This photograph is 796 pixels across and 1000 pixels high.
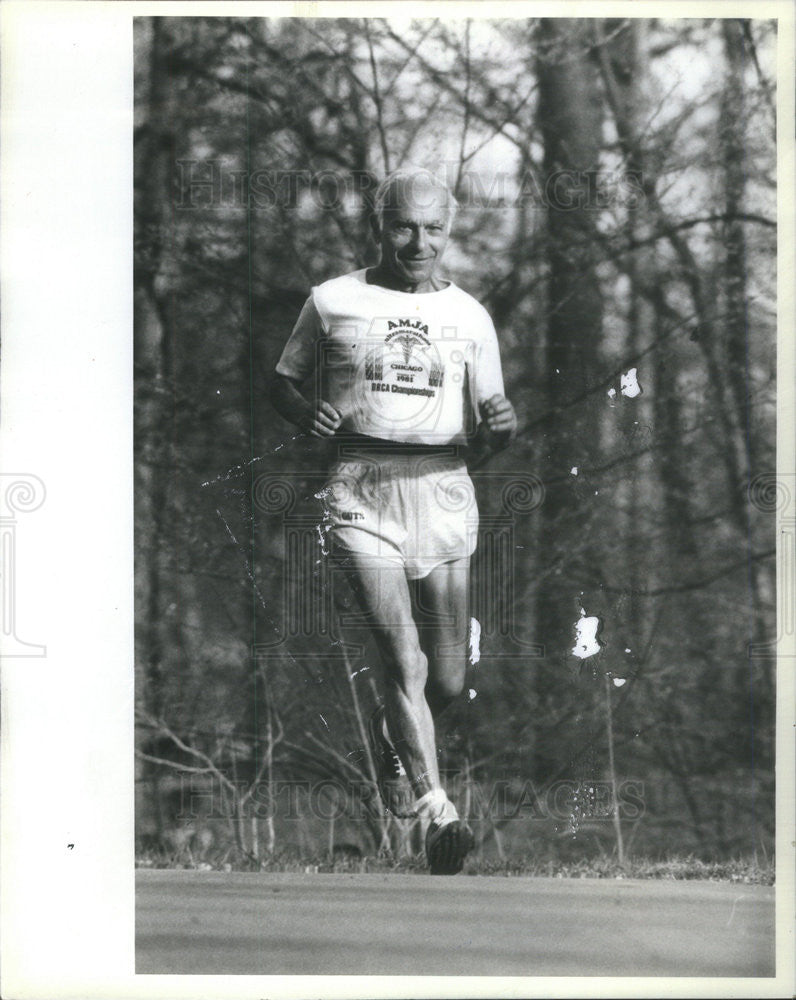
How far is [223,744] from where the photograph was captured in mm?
4980

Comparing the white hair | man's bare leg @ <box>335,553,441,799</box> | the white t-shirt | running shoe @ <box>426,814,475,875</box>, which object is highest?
the white hair

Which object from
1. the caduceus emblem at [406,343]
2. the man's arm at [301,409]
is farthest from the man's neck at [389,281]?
the man's arm at [301,409]

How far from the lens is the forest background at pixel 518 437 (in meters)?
4.97

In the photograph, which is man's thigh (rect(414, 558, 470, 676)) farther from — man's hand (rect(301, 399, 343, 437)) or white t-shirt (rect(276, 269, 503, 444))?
man's hand (rect(301, 399, 343, 437))

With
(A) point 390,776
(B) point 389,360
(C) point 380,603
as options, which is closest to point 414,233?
(B) point 389,360

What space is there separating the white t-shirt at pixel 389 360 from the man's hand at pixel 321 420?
0.07 ft

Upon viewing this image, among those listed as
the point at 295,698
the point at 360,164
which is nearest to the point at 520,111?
the point at 360,164

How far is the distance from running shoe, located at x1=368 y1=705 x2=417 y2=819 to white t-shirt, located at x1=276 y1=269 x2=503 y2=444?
104 centimetres

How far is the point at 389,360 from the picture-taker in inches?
196

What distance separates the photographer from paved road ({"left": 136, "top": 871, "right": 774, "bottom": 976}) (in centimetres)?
489

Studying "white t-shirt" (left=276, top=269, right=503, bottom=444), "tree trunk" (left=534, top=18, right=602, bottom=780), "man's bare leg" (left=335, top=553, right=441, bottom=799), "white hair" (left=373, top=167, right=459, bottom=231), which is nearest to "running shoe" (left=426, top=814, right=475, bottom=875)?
"man's bare leg" (left=335, top=553, right=441, bottom=799)

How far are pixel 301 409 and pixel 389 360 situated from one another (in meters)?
0.35

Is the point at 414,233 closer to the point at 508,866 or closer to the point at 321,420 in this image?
Answer: the point at 321,420

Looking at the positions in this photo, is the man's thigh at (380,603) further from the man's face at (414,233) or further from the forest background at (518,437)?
the man's face at (414,233)
